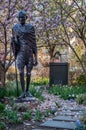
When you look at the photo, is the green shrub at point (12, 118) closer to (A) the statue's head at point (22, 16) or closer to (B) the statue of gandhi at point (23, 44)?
(B) the statue of gandhi at point (23, 44)

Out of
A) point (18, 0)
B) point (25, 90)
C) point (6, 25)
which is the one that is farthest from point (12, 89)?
point (18, 0)

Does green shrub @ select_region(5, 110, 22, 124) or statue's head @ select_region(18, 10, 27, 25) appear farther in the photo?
statue's head @ select_region(18, 10, 27, 25)

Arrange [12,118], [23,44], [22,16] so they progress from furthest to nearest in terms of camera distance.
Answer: [23,44] < [22,16] < [12,118]

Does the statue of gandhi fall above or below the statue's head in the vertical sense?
below

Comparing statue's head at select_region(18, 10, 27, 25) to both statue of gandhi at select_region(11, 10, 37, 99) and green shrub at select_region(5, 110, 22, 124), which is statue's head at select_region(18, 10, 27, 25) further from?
green shrub at select_region(5, 110, 22, 124)

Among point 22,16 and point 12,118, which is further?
point 22,16

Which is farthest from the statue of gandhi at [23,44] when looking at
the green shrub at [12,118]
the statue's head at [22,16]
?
the green shrub at [12,118]

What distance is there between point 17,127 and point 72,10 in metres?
8.54

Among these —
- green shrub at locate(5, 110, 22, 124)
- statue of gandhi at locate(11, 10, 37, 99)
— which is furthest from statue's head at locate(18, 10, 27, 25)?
green shrub at locate(5, 110, 22, 124)

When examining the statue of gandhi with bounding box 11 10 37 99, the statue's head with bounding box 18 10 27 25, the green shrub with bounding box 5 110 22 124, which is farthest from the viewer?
the statue of gandhi with bounding box 11 10 37 99

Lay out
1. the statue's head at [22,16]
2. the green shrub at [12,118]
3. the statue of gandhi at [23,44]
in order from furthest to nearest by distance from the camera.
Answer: the statue of gandhi at [23,44], the statue's head at [22,16], the green shrub at [12,118]

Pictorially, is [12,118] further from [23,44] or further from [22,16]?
[22,16]

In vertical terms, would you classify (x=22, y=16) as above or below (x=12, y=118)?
above

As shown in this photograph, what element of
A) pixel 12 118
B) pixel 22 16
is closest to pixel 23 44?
pixel 22 16
